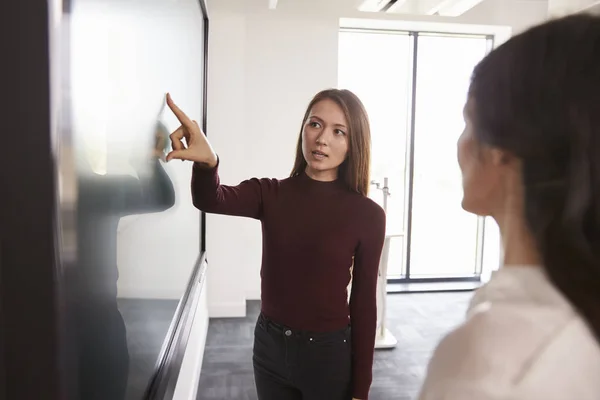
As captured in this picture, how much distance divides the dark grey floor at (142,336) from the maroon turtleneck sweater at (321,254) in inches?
14.5

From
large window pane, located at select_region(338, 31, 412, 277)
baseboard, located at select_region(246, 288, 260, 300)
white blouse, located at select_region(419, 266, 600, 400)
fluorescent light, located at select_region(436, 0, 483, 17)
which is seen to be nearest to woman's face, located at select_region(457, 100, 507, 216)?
white blouse, located at select_region(419, 266, 600, 400)

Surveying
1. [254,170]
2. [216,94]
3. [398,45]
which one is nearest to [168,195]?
[216,94]

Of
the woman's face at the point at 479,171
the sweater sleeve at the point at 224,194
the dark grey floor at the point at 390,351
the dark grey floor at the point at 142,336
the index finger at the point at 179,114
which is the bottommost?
the dark grey floor at the point at 390,351

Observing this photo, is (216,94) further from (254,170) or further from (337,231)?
(337,231)

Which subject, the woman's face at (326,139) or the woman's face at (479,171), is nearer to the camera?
the woman's face at (479,171)

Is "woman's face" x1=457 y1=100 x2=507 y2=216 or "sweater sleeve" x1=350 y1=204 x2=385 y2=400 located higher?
"woman's face" x1=457 y1=100 x2=507 y2=216

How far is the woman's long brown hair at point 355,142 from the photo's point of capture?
146 centimetres

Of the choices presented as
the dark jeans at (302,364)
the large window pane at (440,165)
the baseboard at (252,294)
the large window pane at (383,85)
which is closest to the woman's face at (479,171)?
the dark jeans at (302,364)

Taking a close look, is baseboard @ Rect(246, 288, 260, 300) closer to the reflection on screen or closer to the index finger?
the reflection on screen

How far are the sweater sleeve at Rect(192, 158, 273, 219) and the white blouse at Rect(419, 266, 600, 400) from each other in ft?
3.07

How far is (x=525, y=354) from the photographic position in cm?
48

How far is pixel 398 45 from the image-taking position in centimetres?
462

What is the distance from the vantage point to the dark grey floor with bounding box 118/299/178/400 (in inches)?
33.0

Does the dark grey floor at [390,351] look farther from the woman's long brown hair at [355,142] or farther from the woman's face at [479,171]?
the woman's face at [479,171]
